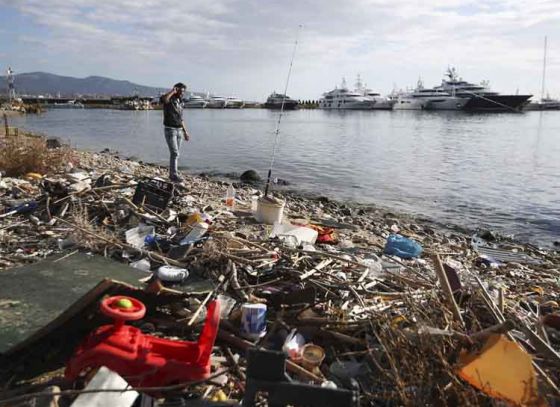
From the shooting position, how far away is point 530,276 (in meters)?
6.95

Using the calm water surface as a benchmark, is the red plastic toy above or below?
above

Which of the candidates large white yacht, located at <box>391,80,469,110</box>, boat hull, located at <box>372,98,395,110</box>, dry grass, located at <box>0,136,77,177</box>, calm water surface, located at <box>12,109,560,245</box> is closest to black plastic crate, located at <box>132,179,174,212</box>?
dry grass, located at <box>0,136,77,177</box>

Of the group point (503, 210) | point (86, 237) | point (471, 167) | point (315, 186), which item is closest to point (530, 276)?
point (86, 237)

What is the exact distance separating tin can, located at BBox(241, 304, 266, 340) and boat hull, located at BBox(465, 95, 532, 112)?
91909 mm

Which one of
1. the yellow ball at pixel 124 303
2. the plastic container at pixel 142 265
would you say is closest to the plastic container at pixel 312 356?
the yellow ball at pixel 124 303

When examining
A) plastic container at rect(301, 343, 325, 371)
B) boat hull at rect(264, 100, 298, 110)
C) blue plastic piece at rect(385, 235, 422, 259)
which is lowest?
blue plastic piece at rect(385, 235, 422, 259)

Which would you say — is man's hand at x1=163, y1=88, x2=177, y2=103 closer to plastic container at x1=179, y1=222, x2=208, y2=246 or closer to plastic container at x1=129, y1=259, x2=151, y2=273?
plastic container at x1=179, y1=222, x2=208, y2=246

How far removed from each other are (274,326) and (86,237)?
9.52 feet

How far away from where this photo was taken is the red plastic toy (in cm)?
291

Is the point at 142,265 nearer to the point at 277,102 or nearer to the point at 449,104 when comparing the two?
the point at 449,104

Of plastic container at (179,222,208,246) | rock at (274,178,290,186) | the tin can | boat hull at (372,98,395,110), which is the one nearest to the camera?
the tin can

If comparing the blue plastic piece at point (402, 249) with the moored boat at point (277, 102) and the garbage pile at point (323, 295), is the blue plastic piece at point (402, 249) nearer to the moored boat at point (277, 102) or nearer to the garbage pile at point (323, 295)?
the garbage pile at point (323, 295)

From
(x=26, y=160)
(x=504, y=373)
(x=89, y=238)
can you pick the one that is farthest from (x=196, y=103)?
(x=504, y=373)

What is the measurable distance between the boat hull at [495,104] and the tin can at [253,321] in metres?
91.9
